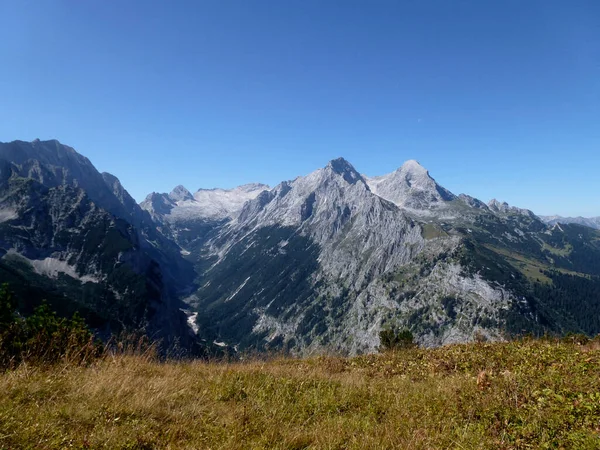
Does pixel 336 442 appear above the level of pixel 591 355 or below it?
below

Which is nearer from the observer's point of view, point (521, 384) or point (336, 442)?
point (336, 442)

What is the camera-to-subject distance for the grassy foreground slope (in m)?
6.15

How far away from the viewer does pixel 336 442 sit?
650cm

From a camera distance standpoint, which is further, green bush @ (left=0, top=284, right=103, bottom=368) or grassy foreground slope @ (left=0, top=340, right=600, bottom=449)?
green bush @ (left=0, top=284, right=103, bottom=368)

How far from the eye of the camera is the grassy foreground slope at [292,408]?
242 inches

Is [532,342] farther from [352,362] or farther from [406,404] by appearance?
[406,404]

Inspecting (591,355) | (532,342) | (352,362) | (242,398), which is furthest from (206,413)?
(532,342)

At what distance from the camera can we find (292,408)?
8.48m

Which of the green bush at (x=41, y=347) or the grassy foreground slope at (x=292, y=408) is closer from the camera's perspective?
the grassy foreground slope at (x=292, y=408)

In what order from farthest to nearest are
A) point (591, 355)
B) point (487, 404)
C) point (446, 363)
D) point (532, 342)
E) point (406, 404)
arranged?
1. point (532, 342)
2. point (446, 363)
3. point (591, 355)
4. point (406, 404)
5. point (487, 404)

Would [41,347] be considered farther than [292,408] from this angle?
Yes

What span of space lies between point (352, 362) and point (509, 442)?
9584 mm

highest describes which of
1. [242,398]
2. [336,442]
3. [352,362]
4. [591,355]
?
[591,355]

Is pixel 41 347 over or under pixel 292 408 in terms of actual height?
over
